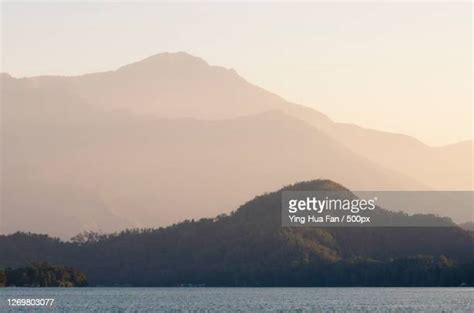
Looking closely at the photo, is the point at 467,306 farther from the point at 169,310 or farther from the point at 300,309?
the point at 169,310

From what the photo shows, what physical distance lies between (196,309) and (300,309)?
48.9 feet

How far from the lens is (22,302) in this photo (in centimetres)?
19100

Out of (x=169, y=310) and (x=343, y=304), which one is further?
(x=343, y=304)

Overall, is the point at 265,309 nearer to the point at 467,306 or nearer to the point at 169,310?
the point at 169,310

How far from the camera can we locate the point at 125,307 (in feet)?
592

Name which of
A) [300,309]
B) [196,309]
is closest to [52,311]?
[196,309]

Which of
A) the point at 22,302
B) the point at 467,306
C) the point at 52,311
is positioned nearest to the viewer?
the point at 52,311

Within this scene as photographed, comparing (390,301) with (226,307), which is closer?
(226,307)

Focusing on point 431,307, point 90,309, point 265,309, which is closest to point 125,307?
point 90,309

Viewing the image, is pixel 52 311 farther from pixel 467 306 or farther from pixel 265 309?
pixel 467 306

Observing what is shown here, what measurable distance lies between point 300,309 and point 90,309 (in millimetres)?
29985

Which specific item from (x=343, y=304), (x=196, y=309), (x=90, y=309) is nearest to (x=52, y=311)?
(x=90, y=309)

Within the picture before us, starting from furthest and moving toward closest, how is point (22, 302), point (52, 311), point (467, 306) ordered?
point (22, 302), point (467, 306), point (52, 311)

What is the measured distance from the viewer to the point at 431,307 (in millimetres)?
173250
